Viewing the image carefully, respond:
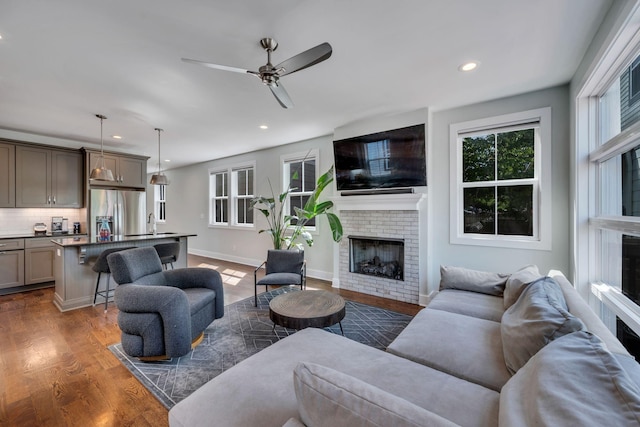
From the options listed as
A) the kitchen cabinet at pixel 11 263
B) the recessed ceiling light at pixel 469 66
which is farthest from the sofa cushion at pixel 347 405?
the kitchen cabinet at pixel 11 263

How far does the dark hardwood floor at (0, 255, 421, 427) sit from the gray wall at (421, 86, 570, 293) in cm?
94

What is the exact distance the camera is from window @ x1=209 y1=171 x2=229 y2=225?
695 centimetres

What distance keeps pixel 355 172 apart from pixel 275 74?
2395 millimetres

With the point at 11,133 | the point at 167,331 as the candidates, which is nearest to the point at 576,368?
the point at 167,331

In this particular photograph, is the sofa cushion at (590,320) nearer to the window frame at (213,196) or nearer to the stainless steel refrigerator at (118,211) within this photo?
the stainless steel refrigerator at (118,211)

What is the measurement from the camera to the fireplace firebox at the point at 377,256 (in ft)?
13.3

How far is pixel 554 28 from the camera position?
207 cm

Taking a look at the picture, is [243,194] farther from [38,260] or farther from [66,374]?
[66,374]

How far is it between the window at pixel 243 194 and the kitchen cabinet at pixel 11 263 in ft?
12.0

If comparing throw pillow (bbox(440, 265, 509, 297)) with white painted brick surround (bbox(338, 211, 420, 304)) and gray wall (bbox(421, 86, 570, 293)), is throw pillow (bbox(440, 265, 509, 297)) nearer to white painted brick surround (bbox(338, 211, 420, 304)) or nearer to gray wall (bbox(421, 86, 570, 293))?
gray wall (bbox(421, 86, 570, 293))

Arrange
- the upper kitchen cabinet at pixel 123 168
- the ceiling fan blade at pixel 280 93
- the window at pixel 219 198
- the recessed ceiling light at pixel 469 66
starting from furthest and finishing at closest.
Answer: the window at pixel 219 198
the upper kitchen cabinet at pixel 123 168
the recessed ceiling light at pixel 469 66
the ceiling fan blade at pixel 280 93

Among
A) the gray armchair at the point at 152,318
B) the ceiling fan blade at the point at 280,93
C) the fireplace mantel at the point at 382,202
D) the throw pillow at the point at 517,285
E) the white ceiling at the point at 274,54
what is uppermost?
the white ceiling at the point at 274,54

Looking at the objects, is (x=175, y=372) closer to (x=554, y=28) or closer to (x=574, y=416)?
(x=574, y=416)

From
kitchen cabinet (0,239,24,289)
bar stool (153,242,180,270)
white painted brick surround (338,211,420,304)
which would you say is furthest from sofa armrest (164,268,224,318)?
kitchen cabinet (0,239,24,289)
